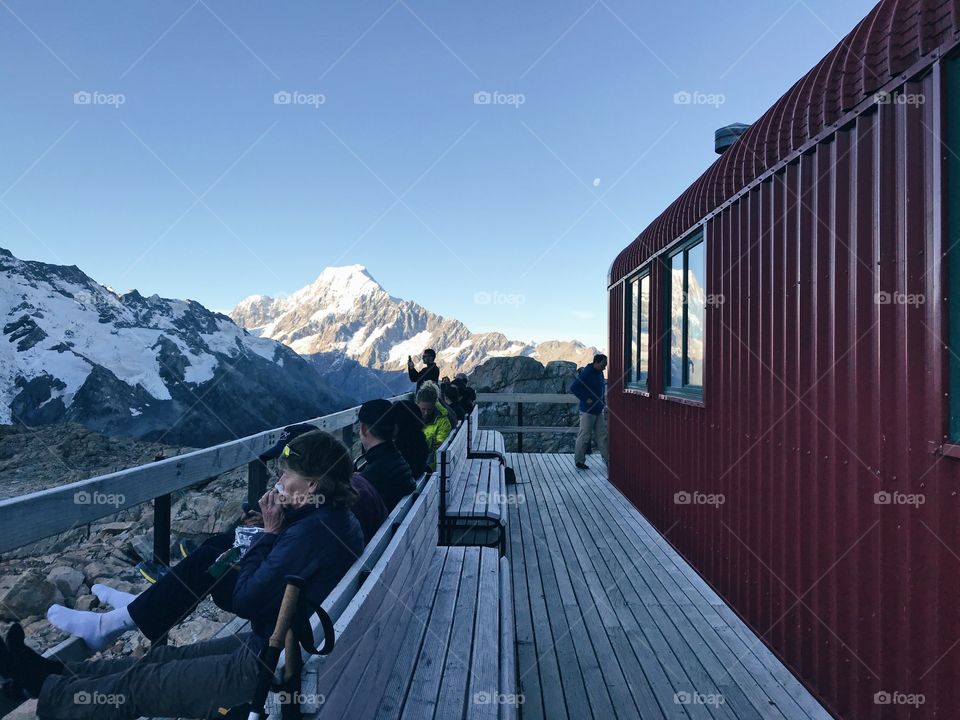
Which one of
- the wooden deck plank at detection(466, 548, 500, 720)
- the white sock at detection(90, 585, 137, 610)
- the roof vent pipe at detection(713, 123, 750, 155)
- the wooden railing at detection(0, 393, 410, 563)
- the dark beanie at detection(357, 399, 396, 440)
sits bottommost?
the wooden deck plank at detection(466, 548, 500, 720)

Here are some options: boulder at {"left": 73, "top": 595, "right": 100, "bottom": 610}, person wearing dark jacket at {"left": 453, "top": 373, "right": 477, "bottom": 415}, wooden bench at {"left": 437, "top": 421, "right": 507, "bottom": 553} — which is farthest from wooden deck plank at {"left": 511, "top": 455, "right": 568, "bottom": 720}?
person wearing dark jacket at {"left": 453, "top": 373, "right": 477, "bottom": 415}

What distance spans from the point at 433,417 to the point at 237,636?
3978mm

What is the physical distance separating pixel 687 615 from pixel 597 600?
0.62 meters

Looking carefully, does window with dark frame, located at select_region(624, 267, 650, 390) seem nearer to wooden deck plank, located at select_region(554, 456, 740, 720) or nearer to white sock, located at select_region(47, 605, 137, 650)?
wooden deck plank, located at select_region(554, 456, 740, 720)

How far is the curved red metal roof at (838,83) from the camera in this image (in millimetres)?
2318

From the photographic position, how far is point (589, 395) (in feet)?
30.7

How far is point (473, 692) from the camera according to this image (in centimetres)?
215

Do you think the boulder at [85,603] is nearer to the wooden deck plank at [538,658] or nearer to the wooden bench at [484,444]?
the wooden deck plank at [538,658]

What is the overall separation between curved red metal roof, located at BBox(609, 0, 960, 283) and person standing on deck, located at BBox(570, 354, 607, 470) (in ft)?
14.4

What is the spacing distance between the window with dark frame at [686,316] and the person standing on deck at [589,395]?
2891 millimetres

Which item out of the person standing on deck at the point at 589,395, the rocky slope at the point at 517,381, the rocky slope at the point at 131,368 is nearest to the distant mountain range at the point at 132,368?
the rocky slope at the point at 131,368

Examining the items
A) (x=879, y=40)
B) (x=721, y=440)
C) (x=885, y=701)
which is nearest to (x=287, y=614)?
(x=885, y=701)

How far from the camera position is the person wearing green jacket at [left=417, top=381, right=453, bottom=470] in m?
6.00

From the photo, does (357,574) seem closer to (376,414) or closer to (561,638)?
(376,414)
